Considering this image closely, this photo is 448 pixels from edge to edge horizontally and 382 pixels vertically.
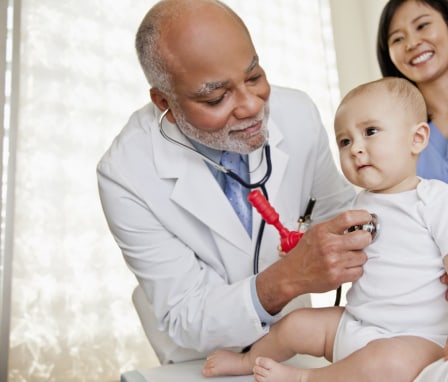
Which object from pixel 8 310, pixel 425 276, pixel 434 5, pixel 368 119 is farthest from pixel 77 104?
pixel 425 276

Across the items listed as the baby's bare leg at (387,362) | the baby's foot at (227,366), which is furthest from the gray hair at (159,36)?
the baby's bare leg at (387,362)

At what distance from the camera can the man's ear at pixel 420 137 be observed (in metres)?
1.04

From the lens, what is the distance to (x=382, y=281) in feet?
3.23

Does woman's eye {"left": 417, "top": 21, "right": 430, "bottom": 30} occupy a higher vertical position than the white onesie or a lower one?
higher

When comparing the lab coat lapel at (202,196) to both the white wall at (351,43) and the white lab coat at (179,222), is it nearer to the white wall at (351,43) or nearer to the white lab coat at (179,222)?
the white lab coat at (179,222)

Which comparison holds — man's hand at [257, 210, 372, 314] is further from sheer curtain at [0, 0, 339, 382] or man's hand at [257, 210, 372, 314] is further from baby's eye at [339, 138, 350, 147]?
sheer curtain at [0, 0, 339, 382]

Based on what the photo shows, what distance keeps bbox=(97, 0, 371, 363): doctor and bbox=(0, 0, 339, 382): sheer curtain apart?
1.28 metres

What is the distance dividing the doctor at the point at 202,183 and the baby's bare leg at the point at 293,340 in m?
0.03

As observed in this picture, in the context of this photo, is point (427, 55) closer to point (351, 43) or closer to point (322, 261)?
point (322, 261)

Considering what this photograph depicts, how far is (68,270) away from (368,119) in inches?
77.2

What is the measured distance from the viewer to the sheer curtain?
2.54m

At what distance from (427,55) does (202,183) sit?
786 millimetres

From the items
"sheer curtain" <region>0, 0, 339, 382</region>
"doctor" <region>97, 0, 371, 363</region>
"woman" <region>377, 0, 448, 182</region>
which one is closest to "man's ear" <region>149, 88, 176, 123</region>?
"doctor" <region>97, 0, 371, 363</region>

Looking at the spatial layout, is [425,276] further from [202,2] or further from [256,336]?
[202,2]
